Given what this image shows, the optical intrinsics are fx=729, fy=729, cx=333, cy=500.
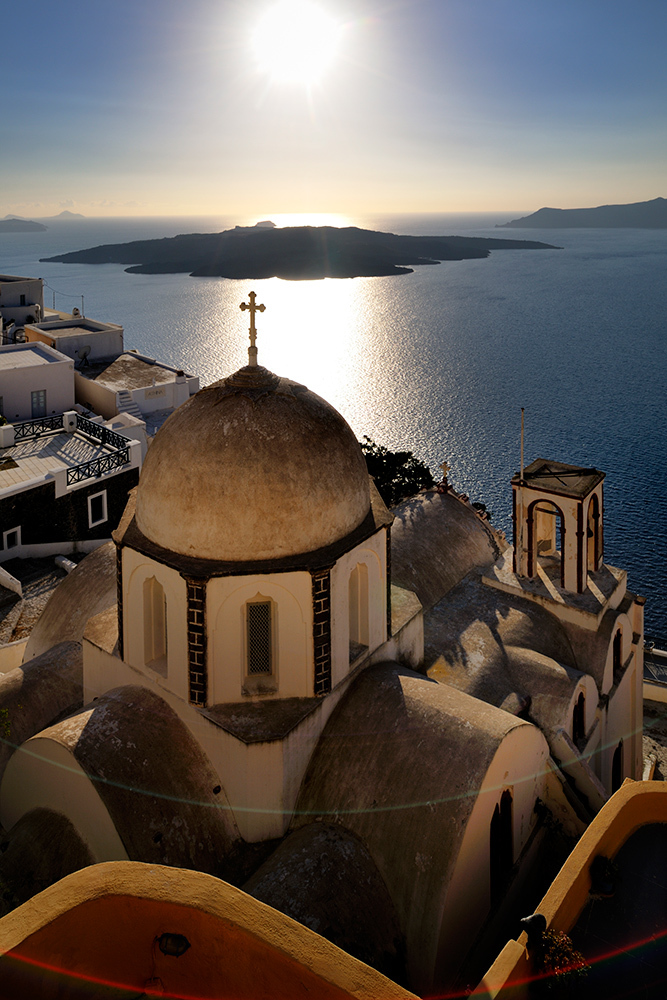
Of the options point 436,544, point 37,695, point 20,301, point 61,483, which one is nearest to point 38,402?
point 61,483

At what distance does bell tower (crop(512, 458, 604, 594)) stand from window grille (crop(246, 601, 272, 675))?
7363mm

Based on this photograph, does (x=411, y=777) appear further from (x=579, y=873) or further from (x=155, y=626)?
(x=155, y=626)

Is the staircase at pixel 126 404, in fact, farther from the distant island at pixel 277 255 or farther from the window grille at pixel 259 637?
the distant island at pixel 277 255

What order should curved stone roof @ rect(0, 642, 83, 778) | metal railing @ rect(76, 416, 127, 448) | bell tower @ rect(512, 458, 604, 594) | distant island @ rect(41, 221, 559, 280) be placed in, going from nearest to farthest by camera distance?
curved stone roof @ rect(0, 642, 83, 778) < bell tower @ rect(512, 458, 604, 594) < metal railing @ rect(76, 416, 127, 448) < distant island @ rect(41, 221, 559, 280)

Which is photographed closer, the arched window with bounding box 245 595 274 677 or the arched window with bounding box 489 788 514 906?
the arched window with bounding box 489 788 514 906

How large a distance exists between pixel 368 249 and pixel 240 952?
182 m

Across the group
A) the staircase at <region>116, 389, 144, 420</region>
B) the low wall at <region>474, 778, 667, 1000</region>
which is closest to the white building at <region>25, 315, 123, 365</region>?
the staircase at <region>116, 389, 144, 420</region>

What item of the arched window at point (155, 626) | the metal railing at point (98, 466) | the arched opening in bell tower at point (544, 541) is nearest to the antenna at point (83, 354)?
→ the metal railing at point (98, 466)

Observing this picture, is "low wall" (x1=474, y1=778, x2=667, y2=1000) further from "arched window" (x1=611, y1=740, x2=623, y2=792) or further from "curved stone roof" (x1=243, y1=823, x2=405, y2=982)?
"arched window" (x1=611, y1=740, x2=623, y2=792)

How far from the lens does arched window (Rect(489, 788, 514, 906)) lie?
10.4 meters

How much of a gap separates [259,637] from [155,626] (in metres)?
1.82

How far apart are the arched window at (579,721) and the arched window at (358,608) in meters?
4.95

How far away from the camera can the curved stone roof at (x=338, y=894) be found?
8.85m

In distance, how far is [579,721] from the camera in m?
14.3
